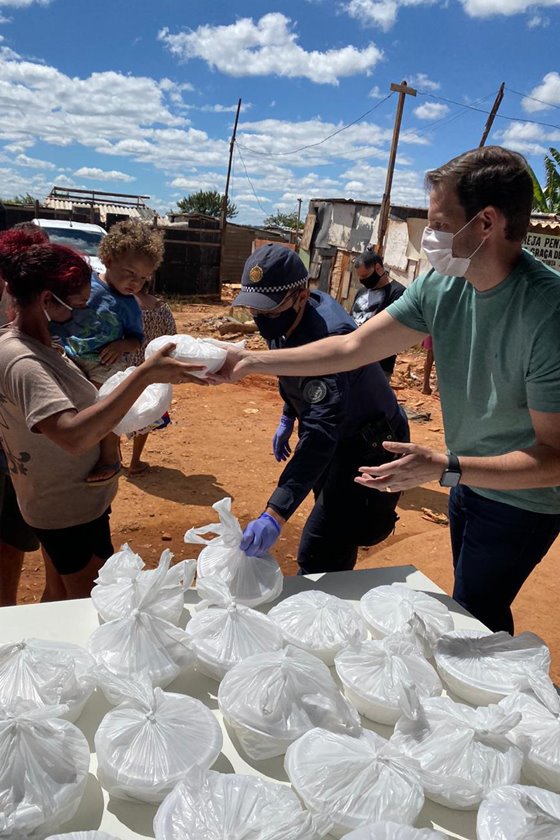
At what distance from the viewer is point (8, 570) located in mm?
2562

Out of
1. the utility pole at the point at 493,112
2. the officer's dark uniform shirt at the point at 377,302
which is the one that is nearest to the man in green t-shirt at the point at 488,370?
the officer's dark uniform shirt at the point at 377,302

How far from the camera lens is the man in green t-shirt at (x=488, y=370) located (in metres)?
1.56

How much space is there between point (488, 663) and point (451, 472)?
486 millimetres

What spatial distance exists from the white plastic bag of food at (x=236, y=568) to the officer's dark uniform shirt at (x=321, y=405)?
0.69ft

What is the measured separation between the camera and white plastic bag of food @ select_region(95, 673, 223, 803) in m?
1.03

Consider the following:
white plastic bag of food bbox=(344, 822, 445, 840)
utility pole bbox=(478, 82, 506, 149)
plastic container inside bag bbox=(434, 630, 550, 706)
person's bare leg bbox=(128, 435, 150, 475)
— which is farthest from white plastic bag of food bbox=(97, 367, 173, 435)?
utility pole bbox=(478, 82, 506, 149)

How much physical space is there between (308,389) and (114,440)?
0.76 metres

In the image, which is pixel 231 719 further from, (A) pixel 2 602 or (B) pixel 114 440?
(A) pixel 2 602

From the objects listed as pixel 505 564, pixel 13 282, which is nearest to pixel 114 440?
pixel 13 282

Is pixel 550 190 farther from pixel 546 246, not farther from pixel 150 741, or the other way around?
pixel 150 741

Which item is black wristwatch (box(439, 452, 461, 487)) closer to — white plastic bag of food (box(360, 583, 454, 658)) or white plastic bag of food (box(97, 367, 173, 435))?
white plastic bag of food (box(360, 583, 454, 658))

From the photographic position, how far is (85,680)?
1232 mm

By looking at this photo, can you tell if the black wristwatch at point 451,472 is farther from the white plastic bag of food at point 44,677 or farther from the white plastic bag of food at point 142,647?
the white plastic bag of food at point 44,677

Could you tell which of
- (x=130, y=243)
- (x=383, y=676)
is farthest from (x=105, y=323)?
(x=383, y=676)
